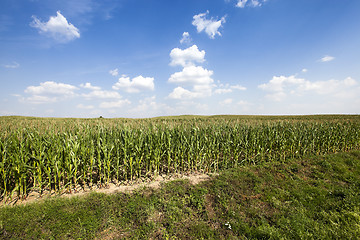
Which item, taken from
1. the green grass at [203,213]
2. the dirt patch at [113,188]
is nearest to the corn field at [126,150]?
the dirt patch at [113,188]

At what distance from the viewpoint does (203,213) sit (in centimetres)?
518

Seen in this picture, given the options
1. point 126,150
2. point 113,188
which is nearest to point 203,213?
point 113,188

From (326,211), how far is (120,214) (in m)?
7.17

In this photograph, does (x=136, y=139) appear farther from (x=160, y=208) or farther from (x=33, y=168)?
(x=33, y=168)

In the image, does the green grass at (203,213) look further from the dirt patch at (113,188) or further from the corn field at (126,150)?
the corn field at (126,150)

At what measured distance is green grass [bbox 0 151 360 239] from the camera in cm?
428

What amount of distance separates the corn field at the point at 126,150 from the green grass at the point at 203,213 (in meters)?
1.12

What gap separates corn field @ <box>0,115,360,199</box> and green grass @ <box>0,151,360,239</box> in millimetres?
1118

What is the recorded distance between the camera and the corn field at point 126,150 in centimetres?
541

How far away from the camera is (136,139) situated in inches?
275

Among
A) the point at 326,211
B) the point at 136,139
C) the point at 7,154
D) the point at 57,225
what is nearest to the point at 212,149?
the point at 136,139

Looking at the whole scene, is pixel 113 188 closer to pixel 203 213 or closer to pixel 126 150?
pixel 126 150

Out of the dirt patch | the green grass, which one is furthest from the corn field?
the green grass

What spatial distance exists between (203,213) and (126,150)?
3.88 m
